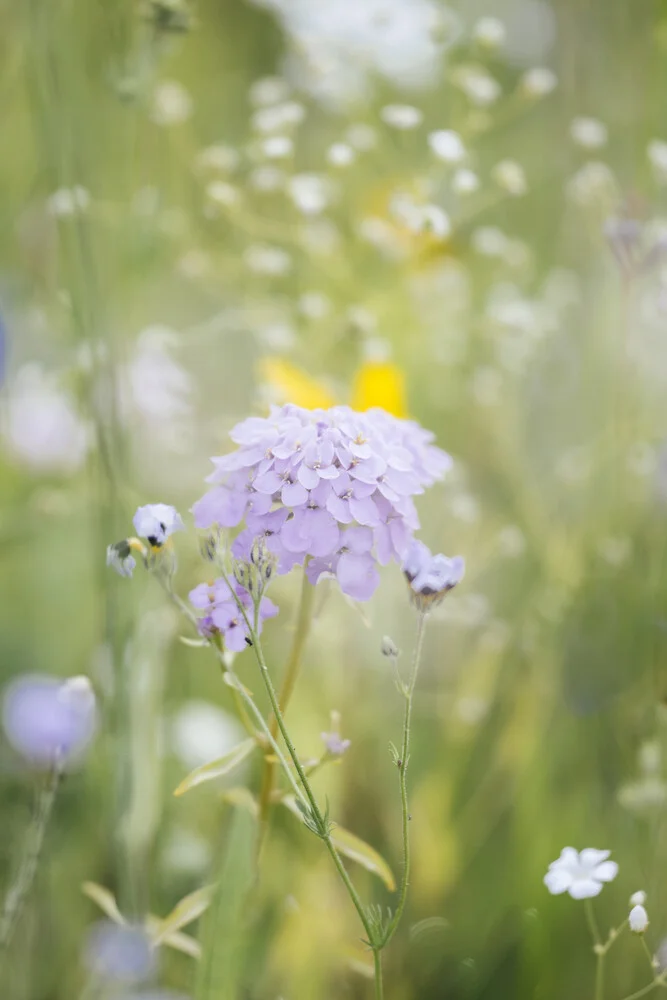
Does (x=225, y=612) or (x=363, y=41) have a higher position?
(x=363, y=41)

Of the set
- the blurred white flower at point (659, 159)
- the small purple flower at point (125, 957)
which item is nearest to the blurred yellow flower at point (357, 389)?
the blurred white flower at point (659, 159)

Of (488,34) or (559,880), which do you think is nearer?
(559,880)

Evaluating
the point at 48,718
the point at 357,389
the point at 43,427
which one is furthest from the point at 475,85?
the point at 48,718

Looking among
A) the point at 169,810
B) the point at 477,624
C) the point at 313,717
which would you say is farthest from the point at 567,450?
the point at 169,810

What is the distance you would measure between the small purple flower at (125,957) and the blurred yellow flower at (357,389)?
0.32 meters

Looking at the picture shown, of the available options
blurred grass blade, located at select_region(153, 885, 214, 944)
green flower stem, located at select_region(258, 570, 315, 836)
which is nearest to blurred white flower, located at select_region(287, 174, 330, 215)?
green flower stem, located at select_region(258, 570, 315, 836)

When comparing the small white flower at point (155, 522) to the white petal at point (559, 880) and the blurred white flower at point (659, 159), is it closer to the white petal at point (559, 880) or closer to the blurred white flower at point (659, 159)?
the white petal at point (559, 880)

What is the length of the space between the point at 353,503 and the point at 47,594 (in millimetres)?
494

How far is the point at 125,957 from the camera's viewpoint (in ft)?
1.60

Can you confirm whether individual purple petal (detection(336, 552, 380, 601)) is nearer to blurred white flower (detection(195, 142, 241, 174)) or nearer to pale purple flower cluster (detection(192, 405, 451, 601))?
pale purple flower cluster (detection(192, 405, 451, 601))

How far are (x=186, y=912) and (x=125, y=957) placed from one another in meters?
0.10

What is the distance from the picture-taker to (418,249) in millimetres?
762

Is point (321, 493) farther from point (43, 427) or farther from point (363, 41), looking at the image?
point (363, 41)

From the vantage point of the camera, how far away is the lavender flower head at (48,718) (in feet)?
1.40
